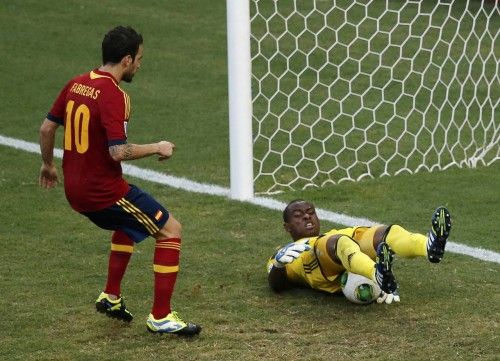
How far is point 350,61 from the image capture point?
11.9m

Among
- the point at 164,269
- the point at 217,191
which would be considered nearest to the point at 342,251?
the point at 164,269

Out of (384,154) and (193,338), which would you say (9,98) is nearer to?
(384,154)

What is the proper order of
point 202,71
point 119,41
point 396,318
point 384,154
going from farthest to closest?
point 202,71
point 384,154
point 396,318
point 119,41

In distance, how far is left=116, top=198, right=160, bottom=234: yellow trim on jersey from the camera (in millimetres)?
6008

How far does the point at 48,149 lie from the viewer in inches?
245

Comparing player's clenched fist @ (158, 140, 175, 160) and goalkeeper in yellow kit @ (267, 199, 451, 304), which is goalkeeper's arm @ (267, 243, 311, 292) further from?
player's clenched fist @ (158, 140, 175, 160)

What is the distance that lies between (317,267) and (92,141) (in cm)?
148

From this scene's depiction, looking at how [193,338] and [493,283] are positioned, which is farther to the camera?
[493,283]

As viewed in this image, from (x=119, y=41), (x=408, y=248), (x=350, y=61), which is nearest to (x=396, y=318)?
(x=408, y=248)

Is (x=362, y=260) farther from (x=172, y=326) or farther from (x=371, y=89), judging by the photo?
(x=371, y=89)

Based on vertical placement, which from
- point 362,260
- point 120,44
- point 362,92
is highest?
point 120,44

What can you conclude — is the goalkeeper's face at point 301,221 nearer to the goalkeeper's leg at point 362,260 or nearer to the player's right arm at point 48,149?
the goalkeeper's leg at point 362,260

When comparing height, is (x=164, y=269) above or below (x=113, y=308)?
above

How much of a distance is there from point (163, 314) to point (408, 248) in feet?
4.31
